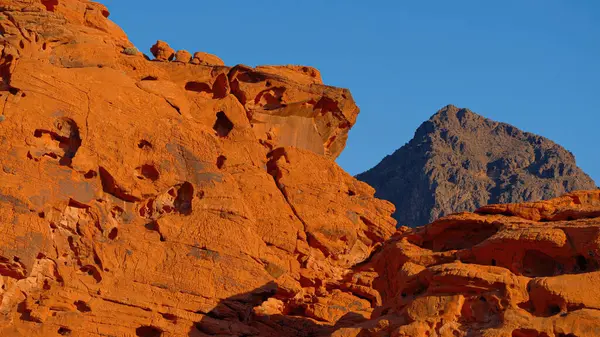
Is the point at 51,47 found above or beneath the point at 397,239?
above

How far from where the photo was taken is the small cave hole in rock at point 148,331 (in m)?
46.7

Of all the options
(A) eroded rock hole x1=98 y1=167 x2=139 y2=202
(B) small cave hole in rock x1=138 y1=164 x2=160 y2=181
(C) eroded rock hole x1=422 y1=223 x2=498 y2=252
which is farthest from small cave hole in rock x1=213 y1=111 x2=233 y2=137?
(C) eroded rock hole x1=422 y1=223 x2=498 y2=252

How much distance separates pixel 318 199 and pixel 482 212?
11844 mm

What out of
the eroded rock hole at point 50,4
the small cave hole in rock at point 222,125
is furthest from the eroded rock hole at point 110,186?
the eroded rock hole at point 50,4

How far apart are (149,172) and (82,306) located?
7.30 m

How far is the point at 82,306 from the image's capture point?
46438mm

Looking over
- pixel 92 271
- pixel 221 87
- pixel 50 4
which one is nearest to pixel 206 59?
pixel 221 87

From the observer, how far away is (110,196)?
4994 centimetres

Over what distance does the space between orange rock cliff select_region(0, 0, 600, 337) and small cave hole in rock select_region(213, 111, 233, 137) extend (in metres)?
0.07

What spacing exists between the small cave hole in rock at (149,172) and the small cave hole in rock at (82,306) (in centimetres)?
695

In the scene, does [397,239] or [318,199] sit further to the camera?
[318,199]

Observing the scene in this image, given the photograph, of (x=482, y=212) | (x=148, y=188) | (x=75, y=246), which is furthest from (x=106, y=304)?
(x=482, y=212)

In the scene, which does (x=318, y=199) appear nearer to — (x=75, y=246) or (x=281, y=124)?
(x=281, y=124)

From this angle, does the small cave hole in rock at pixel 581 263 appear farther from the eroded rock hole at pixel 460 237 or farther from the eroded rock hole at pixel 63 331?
the eroded rock hole at pixel 63 331
